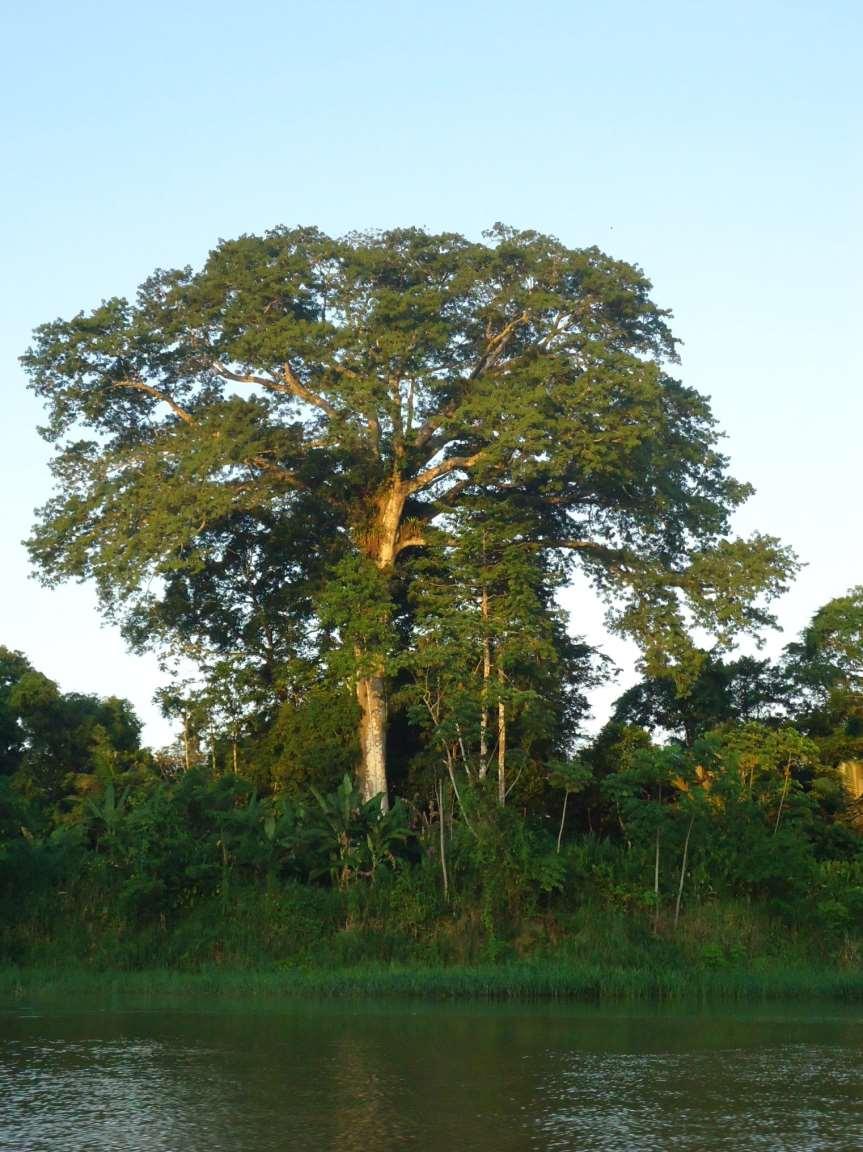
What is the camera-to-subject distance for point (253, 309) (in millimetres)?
29188

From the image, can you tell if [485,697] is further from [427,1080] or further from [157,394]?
[427,1080]

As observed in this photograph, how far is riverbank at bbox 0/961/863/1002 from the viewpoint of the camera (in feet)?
55.5

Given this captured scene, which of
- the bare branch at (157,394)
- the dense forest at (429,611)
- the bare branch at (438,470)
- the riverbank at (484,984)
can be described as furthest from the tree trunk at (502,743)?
the bare branch at (157,394)

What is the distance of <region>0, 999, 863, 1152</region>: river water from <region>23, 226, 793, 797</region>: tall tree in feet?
45.3

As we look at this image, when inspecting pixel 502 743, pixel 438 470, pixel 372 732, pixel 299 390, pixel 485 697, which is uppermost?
pixel 299 390

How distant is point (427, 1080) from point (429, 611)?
1713cm

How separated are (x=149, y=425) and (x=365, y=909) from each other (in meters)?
14.7

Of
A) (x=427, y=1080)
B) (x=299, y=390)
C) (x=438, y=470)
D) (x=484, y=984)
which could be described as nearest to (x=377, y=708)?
(x=438, y=470)

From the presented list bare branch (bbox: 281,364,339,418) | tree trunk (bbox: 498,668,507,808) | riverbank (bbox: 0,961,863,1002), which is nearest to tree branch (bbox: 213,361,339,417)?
bare branch (bbox: 281,364,339,418)

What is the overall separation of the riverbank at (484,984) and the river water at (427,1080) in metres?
2.07

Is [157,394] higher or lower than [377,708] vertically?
higher

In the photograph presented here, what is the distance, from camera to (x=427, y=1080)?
996 centimetres

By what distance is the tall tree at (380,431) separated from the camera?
2756cm

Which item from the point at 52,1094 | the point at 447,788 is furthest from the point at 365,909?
the point at 52,1094
